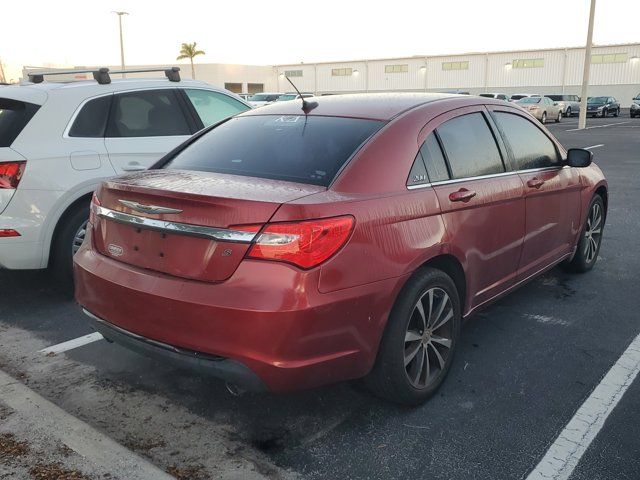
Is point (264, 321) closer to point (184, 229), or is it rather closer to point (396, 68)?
point (184, 229)

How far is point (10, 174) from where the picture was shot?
439 centimetres

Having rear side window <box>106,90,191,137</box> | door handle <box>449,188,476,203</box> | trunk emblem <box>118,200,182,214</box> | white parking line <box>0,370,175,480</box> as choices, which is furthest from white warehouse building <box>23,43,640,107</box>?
white parking line <box>0,370,175,480</box>

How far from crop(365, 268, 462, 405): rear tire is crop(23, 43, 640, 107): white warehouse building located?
178 ft

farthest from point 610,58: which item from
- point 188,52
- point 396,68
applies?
point 188,52

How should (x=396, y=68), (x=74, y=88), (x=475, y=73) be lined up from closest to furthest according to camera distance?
(x=74, y=88)
(x=475, y=73)
(x=396, y=68)

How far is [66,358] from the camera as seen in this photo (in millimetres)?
3852

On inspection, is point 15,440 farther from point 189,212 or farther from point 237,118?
point 237,118

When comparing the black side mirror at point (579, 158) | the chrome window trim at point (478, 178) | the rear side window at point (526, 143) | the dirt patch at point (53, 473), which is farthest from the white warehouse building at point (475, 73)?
the dirt patch at point (53, 473)

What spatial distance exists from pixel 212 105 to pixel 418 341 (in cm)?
390

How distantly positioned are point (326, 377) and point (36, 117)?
334 cm

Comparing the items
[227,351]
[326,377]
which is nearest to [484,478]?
[326,377]

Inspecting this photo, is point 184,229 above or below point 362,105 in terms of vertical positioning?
below

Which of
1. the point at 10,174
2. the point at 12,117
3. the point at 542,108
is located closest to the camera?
the point at 10,174

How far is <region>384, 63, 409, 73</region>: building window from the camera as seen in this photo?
200 ft
